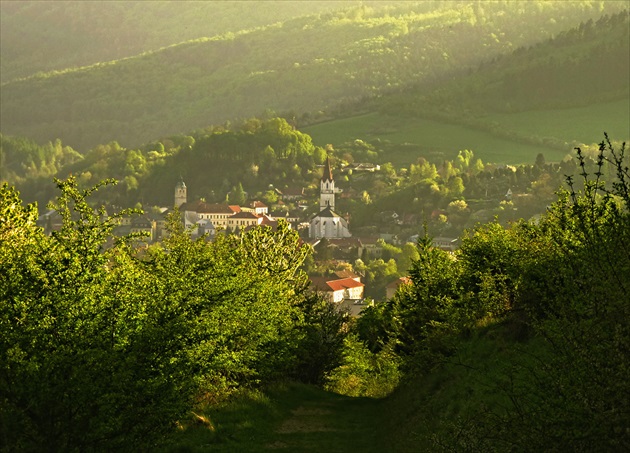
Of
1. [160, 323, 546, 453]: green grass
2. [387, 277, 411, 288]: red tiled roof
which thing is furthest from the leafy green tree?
[387, 277, 411, 288]: red tiled roof

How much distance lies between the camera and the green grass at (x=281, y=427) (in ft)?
97.0

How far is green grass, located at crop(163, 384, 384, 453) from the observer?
97.0 feet

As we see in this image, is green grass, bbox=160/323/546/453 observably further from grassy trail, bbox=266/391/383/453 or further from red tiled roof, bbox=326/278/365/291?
red tiled roof, bbox=326/278/365/291

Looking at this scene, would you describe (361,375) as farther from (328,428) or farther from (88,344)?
(88,344)

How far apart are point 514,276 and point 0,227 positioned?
59.8 ft

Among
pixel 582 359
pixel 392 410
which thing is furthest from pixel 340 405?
pixel 582 359

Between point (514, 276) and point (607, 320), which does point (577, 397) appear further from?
point (514, 276)

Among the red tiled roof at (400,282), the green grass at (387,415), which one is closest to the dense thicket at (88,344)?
the green grass at (387,415)

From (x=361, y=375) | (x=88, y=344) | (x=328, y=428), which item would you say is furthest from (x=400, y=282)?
(x=88, y=344)

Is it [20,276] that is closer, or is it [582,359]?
[582,359]

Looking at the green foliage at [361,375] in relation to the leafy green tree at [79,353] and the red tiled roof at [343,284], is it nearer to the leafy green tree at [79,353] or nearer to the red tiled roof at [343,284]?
the leafy green tree at [79,353]

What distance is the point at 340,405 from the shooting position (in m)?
46.0

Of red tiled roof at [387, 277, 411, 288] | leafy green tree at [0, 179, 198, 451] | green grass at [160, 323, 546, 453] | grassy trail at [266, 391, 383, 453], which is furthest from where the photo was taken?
red tiled roof at [387, 277, 411, 288]

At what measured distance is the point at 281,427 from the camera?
35.4 m
